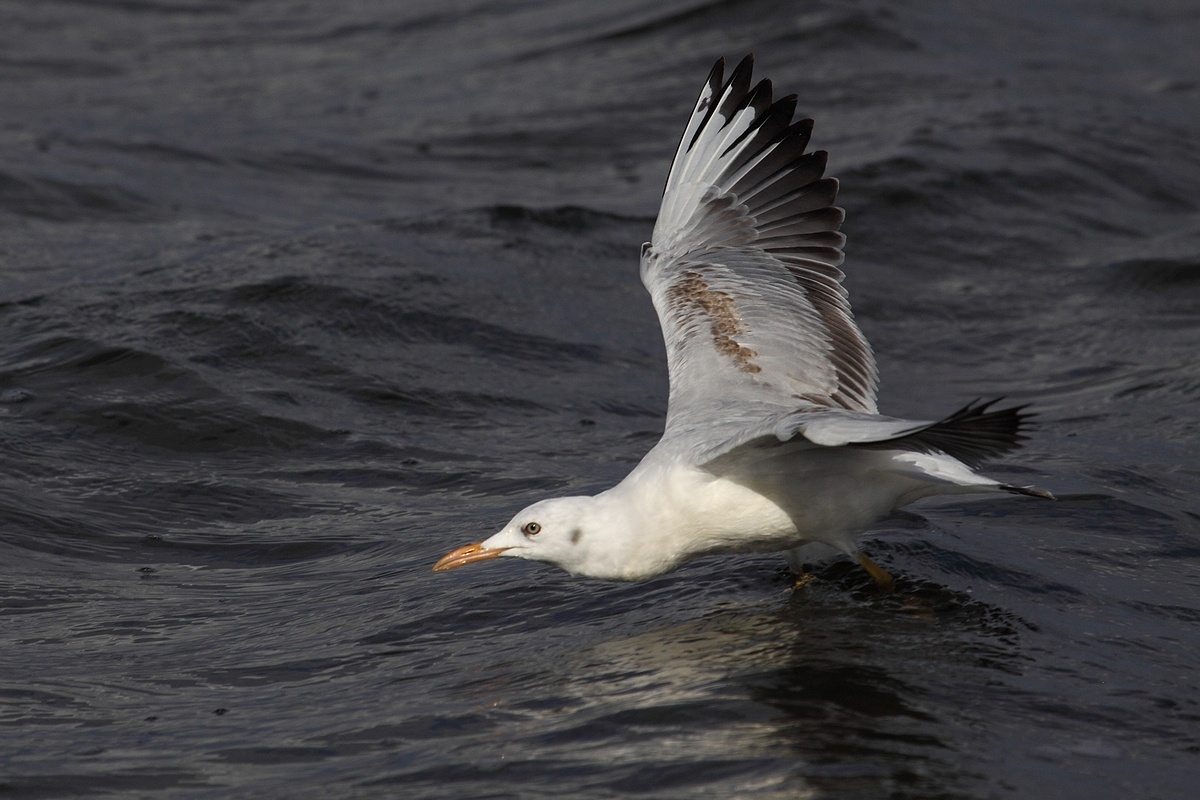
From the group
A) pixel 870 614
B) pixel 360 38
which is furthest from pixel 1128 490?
pixel 360 38

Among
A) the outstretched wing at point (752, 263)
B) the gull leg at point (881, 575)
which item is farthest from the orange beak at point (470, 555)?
the gull leg at point (881, 575)

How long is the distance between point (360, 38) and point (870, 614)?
486 inches

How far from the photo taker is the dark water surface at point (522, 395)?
476cm

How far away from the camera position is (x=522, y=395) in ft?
28.6

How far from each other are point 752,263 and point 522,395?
212cm

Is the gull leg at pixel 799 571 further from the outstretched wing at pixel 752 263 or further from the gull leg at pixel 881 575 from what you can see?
the outstretched wing at pixel 752 263

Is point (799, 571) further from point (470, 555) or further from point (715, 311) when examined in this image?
point (470, 555)

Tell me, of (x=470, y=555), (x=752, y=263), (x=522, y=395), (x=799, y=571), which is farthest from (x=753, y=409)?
(x=522, y=395)

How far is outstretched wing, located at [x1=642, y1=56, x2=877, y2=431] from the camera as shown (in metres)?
6.43

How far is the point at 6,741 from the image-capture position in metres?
4.85

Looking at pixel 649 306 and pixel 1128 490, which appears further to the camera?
pixel 649 306

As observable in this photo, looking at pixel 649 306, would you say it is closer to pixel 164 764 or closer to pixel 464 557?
pixel 464 557

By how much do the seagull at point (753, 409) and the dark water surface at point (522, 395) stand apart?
15.0 inches

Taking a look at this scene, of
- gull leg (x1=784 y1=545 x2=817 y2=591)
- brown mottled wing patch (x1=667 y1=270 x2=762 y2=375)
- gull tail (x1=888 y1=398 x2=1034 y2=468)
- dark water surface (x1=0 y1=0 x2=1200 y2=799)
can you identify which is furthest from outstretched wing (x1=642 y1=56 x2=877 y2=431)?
gull tail (x1=888 y1=398 x2=1034 y2=468)
